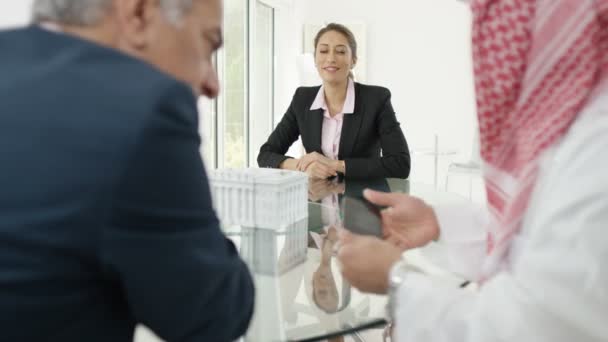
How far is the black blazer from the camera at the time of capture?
3057mm

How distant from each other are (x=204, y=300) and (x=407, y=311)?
0.39 meters

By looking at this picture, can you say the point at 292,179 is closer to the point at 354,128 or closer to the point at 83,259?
the point at 83,259

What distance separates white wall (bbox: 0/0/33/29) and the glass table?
5.53 ft

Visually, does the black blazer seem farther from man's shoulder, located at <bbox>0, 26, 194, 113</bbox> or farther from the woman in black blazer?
man's shoulder, located at <bbox>0, 26, 194, 113</bbox>

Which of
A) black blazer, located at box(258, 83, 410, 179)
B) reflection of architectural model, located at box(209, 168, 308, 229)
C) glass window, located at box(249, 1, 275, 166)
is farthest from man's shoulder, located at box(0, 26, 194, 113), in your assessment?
glass window, located at box(249, 1, 275, 166)

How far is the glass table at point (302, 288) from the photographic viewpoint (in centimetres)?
135

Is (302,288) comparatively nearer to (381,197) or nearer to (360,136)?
(381,197)

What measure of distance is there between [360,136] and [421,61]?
3760 millimetres

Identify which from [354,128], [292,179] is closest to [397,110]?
[354,128]

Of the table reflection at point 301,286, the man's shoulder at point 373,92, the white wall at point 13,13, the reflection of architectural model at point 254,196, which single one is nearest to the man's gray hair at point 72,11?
the table reflection at point 301,286

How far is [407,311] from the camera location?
975 mm

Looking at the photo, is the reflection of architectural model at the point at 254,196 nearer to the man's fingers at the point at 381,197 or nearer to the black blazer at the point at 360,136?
the man's fingers at the point at 381,197

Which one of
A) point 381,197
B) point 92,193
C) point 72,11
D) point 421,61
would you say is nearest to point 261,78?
point 421,61

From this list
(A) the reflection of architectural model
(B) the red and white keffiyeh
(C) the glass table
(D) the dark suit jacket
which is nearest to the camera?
(D) the dark suit jacket
